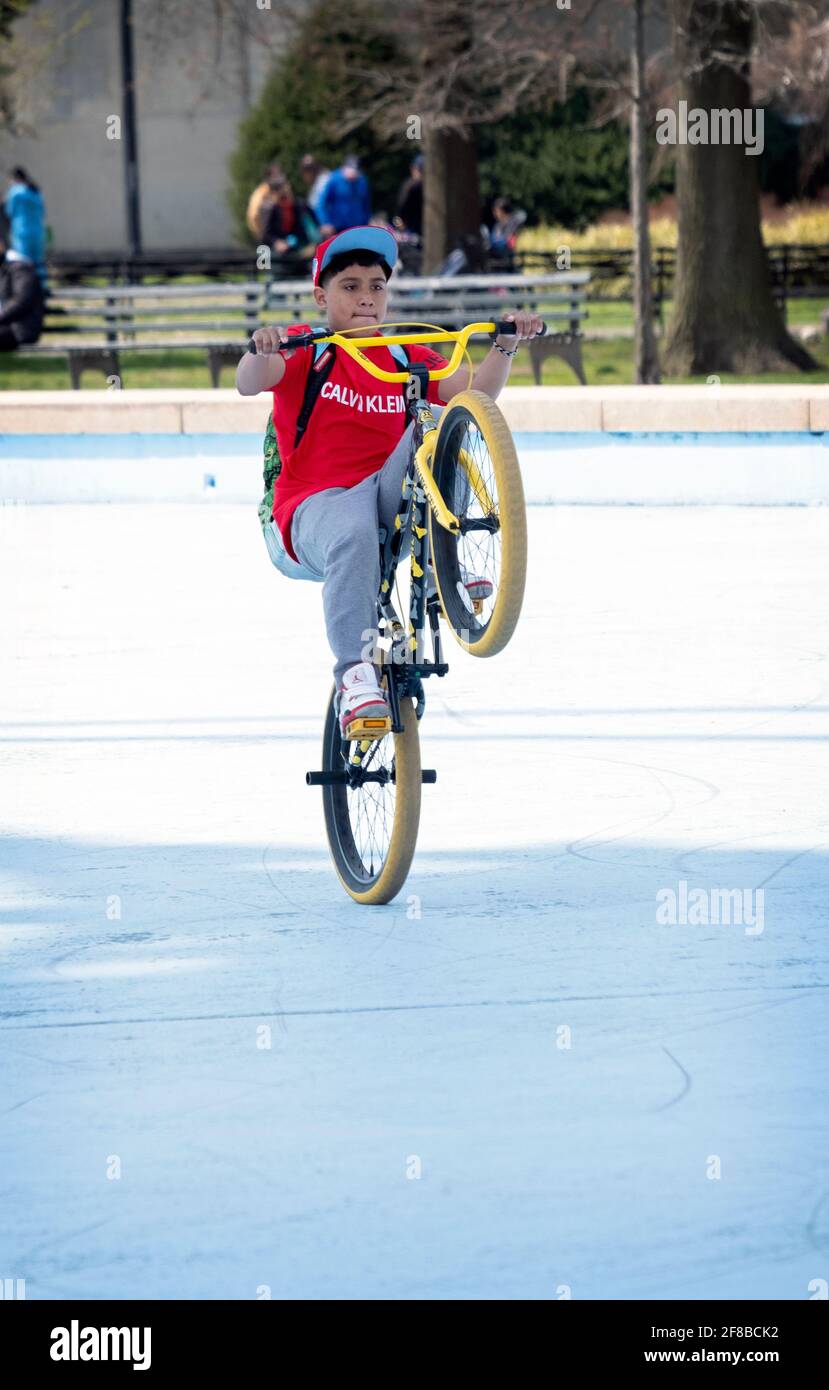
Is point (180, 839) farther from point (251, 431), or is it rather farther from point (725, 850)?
point (251, 431)

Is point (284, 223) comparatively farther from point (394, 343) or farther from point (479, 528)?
point (479, 528)

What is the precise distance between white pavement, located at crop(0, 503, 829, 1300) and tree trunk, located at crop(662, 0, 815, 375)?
11.4 m

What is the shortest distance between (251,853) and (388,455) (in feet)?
4.27

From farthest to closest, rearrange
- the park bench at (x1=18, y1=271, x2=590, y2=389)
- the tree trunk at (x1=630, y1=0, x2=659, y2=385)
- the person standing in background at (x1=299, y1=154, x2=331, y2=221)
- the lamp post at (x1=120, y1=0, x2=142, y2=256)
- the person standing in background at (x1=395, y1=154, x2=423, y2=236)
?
the lamp post at (x1=120, y1=0, x2=142, y2=256) → the person standing in background at (x1=395, y1=154, x2=423, y2=236) → the person standing in background at (x1=299, y1=154, x2=331, y2=221) → the park bench at (x1=18, y1=271, x2=590, y2=389) → the tree trunk at (x1=630, y1=0, x2=659, y2=385)

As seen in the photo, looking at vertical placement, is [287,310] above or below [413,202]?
below

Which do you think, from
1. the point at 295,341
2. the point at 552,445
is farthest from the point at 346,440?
the point at 552,445

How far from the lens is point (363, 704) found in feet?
17.1

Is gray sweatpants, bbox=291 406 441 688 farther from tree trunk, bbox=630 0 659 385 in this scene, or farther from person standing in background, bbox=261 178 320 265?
person standing in background, bbox=261 178 320 265

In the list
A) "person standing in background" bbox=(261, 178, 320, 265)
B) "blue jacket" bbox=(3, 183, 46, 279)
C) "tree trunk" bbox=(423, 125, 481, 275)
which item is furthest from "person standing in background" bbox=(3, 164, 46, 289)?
"tree trunk" bbox=(423, 125, 481, 275)

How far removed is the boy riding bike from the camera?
17.2 feet

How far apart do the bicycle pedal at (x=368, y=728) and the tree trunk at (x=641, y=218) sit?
13964 millimetres

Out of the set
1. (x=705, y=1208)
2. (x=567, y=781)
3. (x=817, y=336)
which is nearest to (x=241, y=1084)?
(x=705, y=1208)

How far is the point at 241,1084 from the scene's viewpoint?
4309mm

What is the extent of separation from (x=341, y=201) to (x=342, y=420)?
62.4ft
